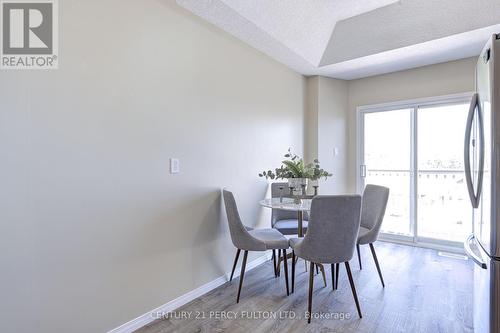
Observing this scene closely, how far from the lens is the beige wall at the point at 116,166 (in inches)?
57.9

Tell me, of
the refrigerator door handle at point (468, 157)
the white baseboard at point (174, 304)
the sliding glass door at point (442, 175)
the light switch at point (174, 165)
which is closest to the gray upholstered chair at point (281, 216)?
the white baseboard at point (174, 304)

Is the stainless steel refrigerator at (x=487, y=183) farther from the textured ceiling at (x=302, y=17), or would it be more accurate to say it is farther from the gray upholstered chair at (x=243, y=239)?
the textured ceiling at (x=302, y=17)

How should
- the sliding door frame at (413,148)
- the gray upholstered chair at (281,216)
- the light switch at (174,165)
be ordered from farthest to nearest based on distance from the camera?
the sliding door frame at (413,148) < the gray upholstered chair at (281,216) < the light switch at (174,165)

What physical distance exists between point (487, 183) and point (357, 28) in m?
2.48

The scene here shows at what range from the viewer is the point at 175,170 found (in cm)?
225

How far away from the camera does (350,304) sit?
2.27m

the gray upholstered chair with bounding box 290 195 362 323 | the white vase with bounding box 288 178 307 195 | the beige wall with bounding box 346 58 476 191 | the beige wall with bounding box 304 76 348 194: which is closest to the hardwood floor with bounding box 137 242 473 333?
the gray upholstered chair with bounding box 290 195 362 323

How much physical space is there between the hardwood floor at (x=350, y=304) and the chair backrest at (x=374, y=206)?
0.56 metres

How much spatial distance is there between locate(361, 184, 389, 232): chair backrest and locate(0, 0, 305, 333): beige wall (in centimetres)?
146

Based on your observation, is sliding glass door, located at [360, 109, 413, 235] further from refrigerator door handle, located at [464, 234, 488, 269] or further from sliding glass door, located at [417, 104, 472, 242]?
refrigerator door handle, located at [464, 234, 488, 269]

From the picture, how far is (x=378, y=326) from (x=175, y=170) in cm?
196

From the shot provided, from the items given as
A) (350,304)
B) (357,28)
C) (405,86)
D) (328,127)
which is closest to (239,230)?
(350,304)

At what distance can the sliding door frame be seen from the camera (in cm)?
357

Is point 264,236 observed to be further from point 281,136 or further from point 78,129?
point 78,129
